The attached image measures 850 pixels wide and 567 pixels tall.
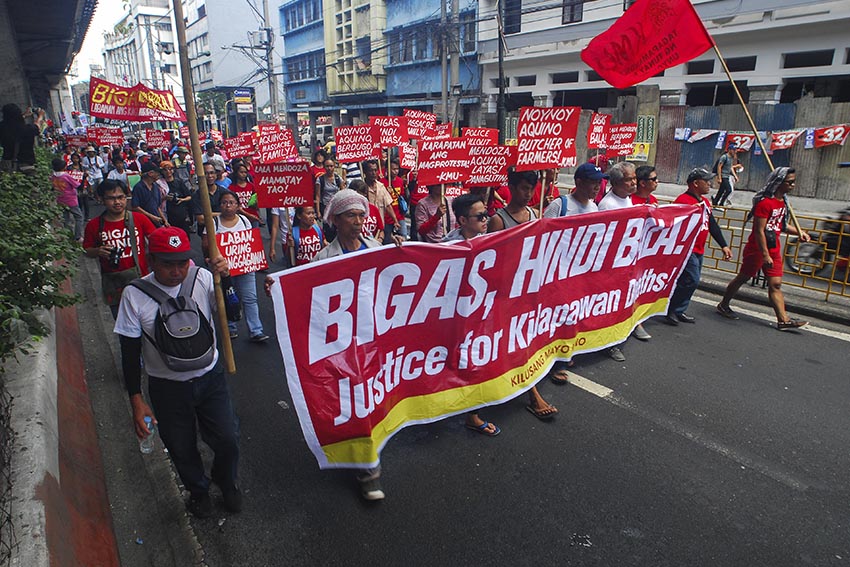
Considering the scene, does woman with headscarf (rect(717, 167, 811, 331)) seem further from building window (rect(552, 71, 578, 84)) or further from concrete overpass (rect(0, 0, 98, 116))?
building window (rect(552, 71, 578, 84))

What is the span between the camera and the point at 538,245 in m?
4.12

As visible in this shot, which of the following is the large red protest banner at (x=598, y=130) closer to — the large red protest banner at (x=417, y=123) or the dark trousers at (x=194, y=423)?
the large red protest banner at (x=417, y=123)

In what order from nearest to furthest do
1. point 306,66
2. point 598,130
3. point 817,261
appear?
point 817,261 → point 598,130 → point 306,66

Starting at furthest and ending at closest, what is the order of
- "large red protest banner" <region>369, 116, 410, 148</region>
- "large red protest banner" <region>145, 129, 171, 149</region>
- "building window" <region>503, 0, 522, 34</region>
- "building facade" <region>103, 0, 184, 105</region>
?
1. "building facade" <region>103, 0, 184, 105</region>
2. "building window" <region>503, 0, 522, 34</region>
3. "large red protest banner" <region>145, 129, 171, 149</region>
4. "large red protest banner" <region>369, 116, 410, 148</region>

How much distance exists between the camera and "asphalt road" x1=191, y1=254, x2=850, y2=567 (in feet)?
9.94

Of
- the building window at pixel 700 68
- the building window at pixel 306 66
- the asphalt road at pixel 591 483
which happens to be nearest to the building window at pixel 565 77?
the building window at pixel 700 68

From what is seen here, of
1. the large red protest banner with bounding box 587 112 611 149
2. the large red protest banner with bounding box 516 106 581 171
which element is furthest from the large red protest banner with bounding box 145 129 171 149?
the large red protest banner with bounding box 516 106 581 171

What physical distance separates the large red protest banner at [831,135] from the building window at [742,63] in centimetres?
389

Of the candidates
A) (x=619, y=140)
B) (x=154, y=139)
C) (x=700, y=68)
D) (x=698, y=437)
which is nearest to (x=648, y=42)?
(x=698, y=437)

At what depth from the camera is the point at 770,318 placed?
6.59 metres

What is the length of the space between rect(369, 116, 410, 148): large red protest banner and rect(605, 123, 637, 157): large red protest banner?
4223 millimetres

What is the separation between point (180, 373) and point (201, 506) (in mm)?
913

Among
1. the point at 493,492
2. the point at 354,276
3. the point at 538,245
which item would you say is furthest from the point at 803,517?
the point at 354,276

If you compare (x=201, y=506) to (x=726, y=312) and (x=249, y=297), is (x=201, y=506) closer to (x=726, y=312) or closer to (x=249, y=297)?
(x=249, y=297)
